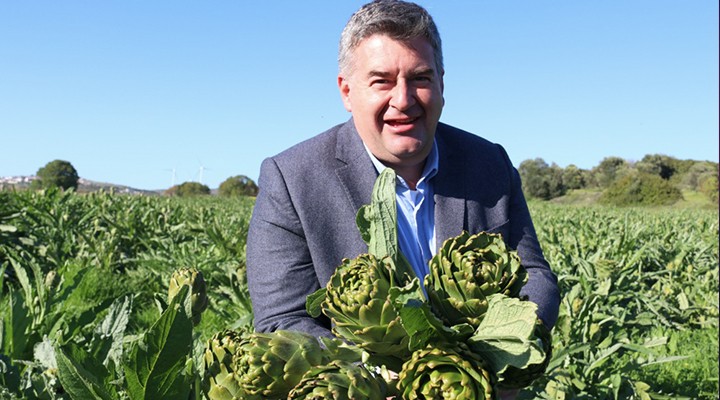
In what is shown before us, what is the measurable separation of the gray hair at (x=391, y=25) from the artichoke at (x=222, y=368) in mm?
875

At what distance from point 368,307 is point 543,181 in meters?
47.8

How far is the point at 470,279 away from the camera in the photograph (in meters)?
0.60

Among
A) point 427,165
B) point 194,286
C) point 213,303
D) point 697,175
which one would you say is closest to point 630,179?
point 697,175

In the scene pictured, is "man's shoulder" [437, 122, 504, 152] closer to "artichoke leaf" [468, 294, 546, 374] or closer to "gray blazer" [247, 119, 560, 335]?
"gray blazer" [247, 119, 560, 335]

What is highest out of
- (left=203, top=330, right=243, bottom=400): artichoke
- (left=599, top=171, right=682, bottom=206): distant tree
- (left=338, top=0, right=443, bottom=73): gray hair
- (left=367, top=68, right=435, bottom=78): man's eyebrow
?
(left=599, top=171, right=682, bottom=206): distant tree

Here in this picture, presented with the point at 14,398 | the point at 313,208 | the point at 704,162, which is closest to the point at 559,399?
the point at 313,208

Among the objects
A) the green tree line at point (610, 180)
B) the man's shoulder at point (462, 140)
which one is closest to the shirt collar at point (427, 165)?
the man's shoulder at point (462, 140)

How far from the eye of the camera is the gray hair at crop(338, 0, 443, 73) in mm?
1373

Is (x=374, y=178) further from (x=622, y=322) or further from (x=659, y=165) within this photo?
(x=659, y=165)

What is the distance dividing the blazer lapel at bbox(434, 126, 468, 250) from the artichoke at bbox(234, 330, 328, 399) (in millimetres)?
1005

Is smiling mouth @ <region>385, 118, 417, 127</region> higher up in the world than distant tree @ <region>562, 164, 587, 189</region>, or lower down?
lower down

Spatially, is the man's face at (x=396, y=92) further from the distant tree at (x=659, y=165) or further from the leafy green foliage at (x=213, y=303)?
the distant tree at (x=659, y=165)

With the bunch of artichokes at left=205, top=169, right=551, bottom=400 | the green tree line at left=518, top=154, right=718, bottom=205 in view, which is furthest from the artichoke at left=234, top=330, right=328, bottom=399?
the green tree line at left=518, top=154, right=718, bottom=205

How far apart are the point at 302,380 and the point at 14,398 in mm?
526
